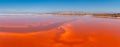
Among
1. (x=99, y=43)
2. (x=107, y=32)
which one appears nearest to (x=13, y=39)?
(x=99, y=43)

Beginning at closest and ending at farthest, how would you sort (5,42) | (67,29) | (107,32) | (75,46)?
(75,46) → (5,42) → (107,32) → (67,29)

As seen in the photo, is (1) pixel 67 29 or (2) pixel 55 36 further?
(1) pixel 67 29

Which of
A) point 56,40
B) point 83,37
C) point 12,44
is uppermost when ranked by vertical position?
point 83,37

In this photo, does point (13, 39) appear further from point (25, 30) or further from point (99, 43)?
point (99, 43)

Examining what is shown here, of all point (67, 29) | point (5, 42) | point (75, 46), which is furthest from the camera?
point (67, 29)

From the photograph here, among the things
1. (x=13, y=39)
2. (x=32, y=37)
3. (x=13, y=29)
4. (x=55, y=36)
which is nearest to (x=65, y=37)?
(x=55, y=36)

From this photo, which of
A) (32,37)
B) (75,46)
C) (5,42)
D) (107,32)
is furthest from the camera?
(107,32)

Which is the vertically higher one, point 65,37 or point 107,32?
point 107,32

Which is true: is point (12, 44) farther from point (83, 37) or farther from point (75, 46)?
point (83, 37)

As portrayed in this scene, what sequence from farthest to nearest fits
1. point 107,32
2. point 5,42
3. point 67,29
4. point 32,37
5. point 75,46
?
point 67,29 → point 107,32 → point 32,37 → point 5,42 → point 75,46
